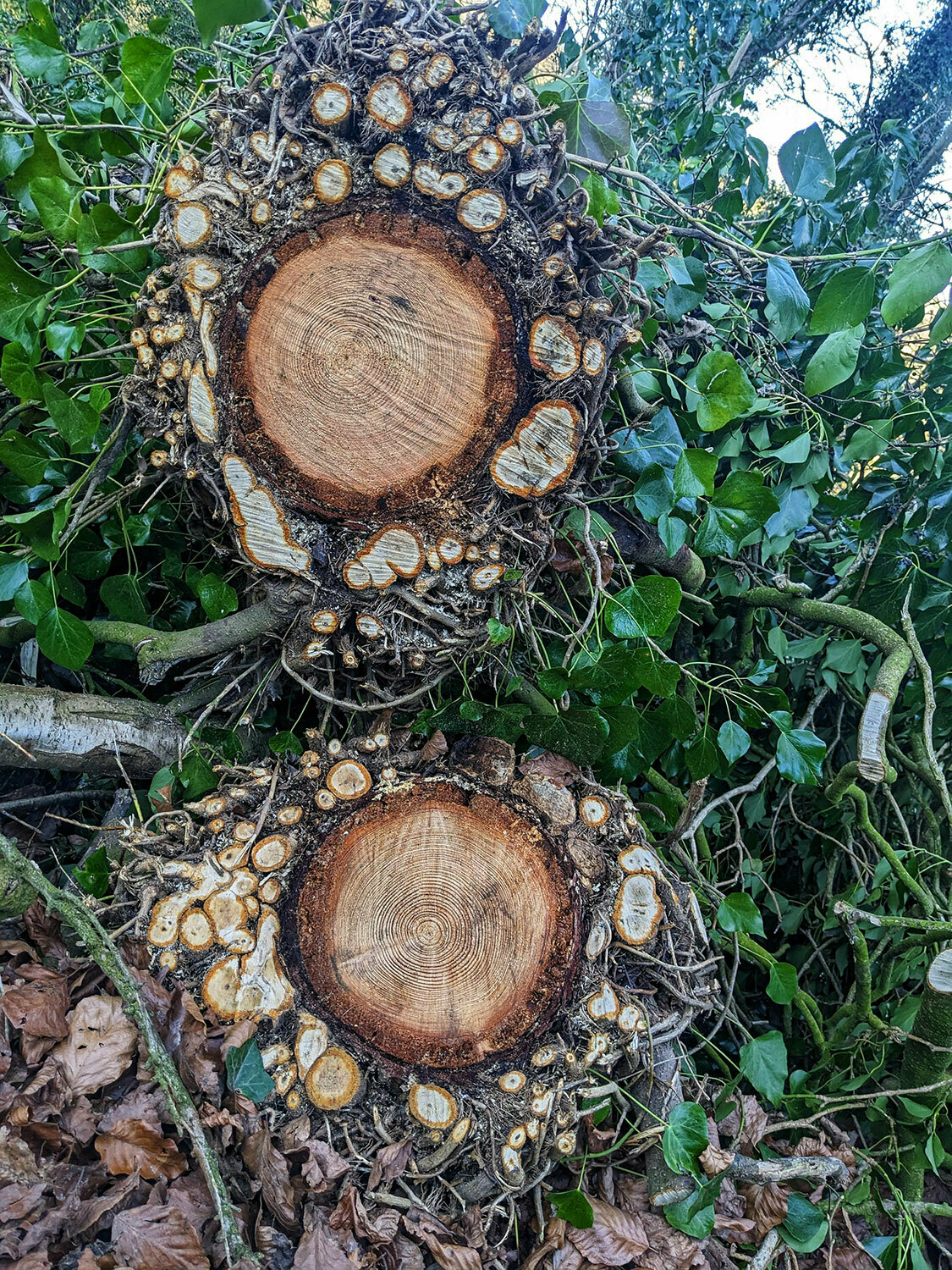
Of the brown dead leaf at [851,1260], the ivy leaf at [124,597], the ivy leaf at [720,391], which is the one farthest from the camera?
the ivy leaf at [124,597]

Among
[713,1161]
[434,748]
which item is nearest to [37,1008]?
[434,748]

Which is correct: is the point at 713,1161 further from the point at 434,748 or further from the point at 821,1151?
the point at 434,748

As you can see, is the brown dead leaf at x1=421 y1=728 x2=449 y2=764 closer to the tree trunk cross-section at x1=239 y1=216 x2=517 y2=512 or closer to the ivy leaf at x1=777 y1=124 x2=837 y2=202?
the tree trunk cross-section at x1=239 y1=216 x2=517 y2=512

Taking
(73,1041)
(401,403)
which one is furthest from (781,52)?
(73,1041)

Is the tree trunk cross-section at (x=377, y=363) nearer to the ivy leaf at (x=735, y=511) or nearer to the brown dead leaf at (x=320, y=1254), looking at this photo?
the ivy leaf at (x=735, y=511)

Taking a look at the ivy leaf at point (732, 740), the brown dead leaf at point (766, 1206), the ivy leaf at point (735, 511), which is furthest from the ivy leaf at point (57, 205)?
the brown dead leaf at point (766, 1206)
